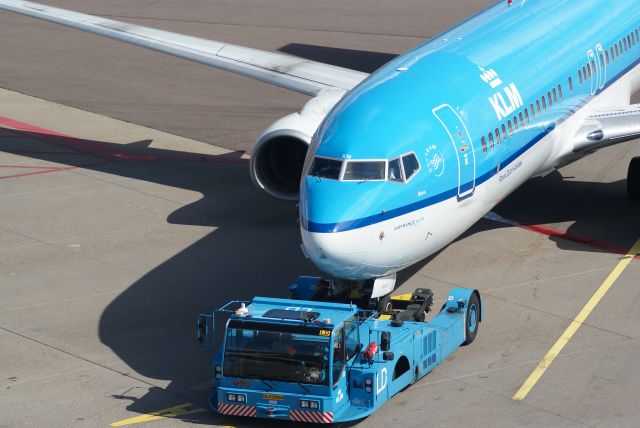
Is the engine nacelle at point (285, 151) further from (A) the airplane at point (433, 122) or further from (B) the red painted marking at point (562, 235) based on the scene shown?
(B) the red painted marking at point (562, 235)

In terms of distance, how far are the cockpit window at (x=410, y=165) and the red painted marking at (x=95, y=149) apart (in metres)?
12.3

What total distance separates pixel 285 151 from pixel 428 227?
661 centimetres

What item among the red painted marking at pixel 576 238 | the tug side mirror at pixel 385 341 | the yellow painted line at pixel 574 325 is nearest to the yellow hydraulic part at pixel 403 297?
the yellow painted line at pixel 574 325

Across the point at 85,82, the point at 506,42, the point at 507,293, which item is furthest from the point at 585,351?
the point at 85,82

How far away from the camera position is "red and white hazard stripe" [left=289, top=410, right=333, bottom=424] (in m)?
15.5

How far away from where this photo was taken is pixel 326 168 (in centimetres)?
1825

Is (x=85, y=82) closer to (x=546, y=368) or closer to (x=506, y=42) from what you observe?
(x=506, y=42)

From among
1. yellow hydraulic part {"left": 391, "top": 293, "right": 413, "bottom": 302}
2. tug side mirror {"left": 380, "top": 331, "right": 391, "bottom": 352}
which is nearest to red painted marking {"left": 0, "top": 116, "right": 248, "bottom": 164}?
yellow hydraulic part {"left": 391, "top": 293, "right": 413, "bottom": 302}

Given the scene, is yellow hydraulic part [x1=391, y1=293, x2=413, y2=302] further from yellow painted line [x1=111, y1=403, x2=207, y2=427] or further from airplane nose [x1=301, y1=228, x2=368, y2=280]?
yellow painted line [x1=111, y1=403, x2=207, y2=427]

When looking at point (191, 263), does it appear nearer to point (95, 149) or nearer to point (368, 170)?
point (368, 170)

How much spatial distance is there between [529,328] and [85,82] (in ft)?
76.0

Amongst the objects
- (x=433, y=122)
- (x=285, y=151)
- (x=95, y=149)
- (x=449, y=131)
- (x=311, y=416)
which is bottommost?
(x=311, y=416)

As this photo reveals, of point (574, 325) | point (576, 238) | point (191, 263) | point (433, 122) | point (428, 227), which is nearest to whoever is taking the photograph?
point (428, 227)

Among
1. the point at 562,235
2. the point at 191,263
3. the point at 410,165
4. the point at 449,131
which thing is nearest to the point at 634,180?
the point at 562,235
